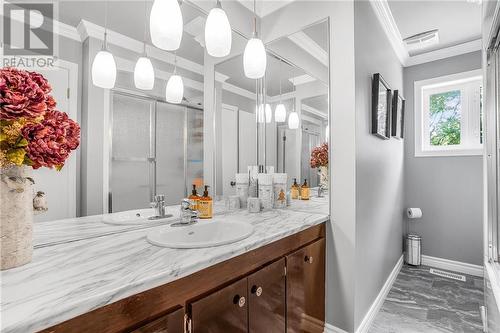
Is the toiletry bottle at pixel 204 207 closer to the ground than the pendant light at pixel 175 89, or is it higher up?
closer to the ground

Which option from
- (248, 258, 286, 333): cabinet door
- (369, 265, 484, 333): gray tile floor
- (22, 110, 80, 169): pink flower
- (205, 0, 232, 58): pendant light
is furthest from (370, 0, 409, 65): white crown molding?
(369, 265, 484, 333): gray tile floor

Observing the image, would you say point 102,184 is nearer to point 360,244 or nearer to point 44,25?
point 44,25

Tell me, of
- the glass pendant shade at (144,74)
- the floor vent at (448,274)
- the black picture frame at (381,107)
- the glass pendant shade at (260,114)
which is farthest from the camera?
the floor vent at (448,274)

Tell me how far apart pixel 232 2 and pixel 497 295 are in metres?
2.47

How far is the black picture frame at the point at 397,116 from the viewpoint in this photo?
259cm

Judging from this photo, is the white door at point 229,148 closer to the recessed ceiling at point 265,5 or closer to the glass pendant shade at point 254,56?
the glass pendant shade at point 254,56

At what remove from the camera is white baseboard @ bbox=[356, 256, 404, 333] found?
1.83 meters

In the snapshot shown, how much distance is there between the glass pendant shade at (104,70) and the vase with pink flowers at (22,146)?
0.37 metres

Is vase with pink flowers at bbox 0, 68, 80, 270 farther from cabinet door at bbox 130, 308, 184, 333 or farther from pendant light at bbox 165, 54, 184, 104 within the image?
pendant light at bbox 165, 54, 184, 104

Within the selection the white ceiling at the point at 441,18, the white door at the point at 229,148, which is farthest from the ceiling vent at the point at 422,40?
the white door at the point at 229,148

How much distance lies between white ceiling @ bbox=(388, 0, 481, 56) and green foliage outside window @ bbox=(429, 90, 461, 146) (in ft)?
2.01

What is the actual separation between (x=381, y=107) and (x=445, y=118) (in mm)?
1527

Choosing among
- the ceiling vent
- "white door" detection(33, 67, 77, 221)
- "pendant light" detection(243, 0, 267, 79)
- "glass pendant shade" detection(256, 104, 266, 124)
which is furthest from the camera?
the ceiling vent

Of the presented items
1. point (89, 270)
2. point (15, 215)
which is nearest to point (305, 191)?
point (89, 270)
